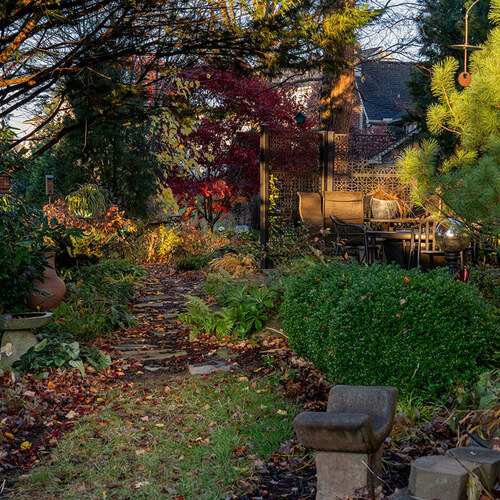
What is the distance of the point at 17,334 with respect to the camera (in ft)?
16.7

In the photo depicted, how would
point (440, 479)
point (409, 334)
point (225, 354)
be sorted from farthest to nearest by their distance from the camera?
point (225, 354), point (409, 334), point (440, 479)

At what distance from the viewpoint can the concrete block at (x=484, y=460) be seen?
2.36 m

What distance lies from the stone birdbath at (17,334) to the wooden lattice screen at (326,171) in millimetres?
5073

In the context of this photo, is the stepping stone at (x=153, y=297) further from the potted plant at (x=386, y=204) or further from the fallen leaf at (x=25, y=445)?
the fallen leaf at (x=25, y=445)

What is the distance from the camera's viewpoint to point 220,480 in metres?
3.17

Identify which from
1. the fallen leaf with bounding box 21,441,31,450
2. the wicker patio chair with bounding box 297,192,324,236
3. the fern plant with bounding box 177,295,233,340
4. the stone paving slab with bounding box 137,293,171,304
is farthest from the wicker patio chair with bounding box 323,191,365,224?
the fallen leaf with bounding box 21,441,31,450

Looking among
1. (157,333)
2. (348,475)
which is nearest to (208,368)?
(157,333)

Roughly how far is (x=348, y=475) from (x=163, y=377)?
2.78 meters

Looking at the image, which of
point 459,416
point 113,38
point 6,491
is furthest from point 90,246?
point 459,416

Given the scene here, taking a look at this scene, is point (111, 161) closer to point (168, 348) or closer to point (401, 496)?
point (168, 348)

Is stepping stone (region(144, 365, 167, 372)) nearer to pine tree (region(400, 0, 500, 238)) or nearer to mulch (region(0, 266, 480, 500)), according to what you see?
mulch (region(0, 266, 480, 500))

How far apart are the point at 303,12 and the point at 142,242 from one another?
286 inches

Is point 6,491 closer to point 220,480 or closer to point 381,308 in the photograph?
point 220,480

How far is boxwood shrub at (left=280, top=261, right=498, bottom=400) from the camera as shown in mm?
3590
